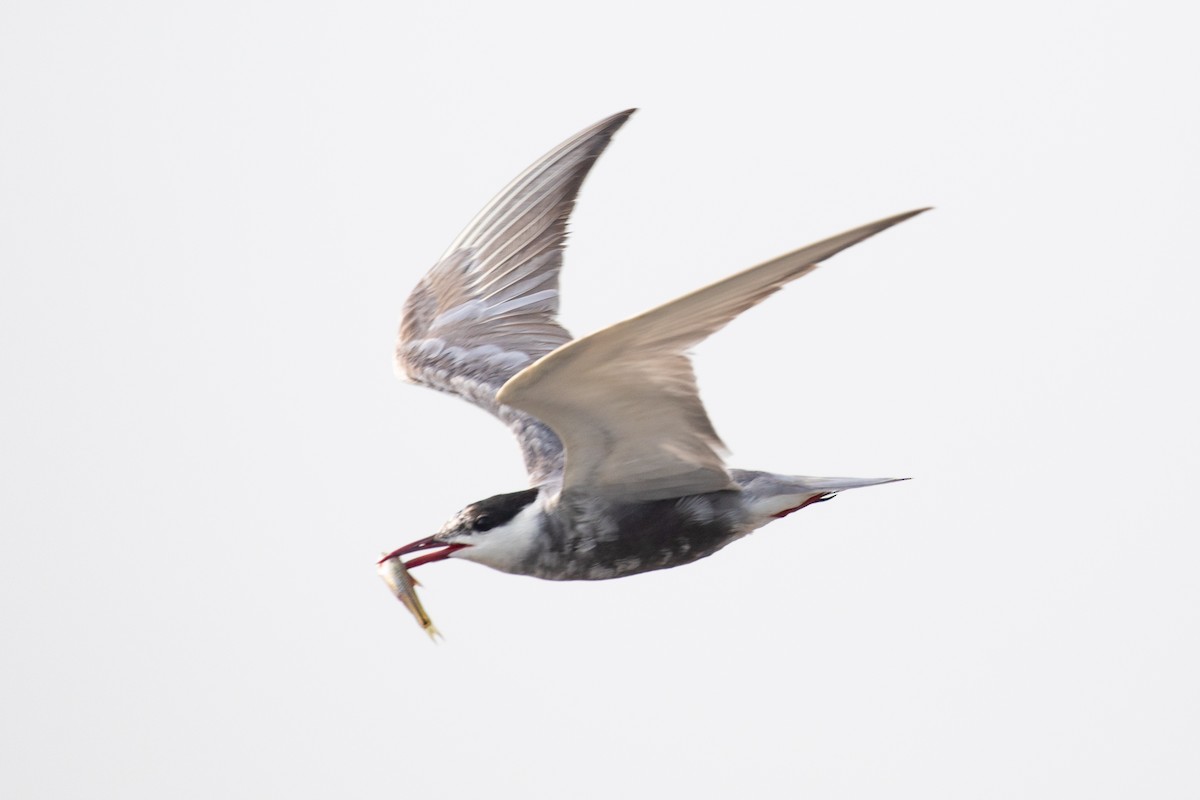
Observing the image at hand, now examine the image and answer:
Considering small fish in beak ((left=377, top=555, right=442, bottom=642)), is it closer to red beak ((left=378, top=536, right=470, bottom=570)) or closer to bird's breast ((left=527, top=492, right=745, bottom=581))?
red beak ((left=378, top=536, right=470, bottom=570))

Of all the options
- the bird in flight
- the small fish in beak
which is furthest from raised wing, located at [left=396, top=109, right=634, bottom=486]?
the small fish in beak

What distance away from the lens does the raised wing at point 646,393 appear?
467 cm

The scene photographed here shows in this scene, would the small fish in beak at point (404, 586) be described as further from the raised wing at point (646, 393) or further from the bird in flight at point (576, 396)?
the raised wing at point (646, 393)

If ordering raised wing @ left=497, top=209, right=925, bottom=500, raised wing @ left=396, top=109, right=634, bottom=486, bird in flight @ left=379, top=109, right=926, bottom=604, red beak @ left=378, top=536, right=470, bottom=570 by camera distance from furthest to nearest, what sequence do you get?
raised wing @ left=396, top=109, right=634, bottom=486
red beak @ left=378, top=536, right=470, bottom=570
bird in flight @ left=379, top=109, right=926, bottom=604
raised wing @ left=497, top=209, right=925, bottom=500

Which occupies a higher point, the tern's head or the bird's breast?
the tern's head

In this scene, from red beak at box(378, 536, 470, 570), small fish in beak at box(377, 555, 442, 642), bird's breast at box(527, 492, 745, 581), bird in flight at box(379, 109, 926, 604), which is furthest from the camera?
small fish in beak at box(377, 555, 442, 642)

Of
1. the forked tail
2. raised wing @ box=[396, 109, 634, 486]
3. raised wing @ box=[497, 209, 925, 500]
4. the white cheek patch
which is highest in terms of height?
raised wing @ box=[396, 109, 634, 486]

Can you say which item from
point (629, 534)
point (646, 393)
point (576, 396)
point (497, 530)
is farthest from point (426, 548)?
point (646, 393)

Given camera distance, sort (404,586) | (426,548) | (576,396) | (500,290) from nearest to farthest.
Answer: (576,396) → (426,548) → (404,586) → (500,290)

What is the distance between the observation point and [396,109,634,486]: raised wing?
7.45 m

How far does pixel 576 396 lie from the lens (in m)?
5.42

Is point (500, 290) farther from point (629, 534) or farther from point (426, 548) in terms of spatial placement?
point (629, 534)

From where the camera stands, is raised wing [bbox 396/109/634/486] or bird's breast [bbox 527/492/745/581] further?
raised wing [bbox 396/109/634/486]

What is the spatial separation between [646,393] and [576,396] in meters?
0.21
